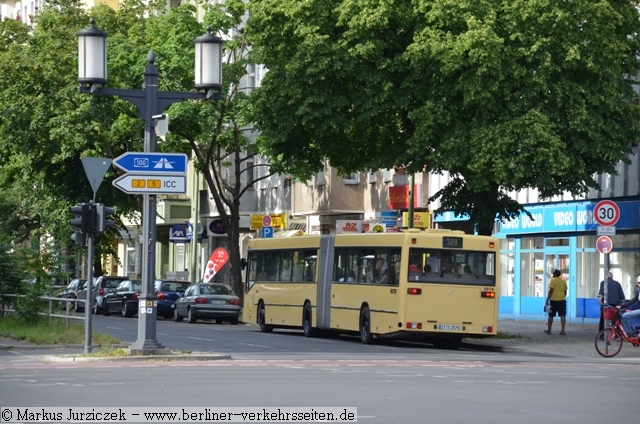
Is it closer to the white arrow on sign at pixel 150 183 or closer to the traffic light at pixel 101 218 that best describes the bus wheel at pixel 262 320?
the traffic light at pixel 101 218

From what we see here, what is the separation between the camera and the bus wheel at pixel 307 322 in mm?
37875

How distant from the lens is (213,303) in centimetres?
4809

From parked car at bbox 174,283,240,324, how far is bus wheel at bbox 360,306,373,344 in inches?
538

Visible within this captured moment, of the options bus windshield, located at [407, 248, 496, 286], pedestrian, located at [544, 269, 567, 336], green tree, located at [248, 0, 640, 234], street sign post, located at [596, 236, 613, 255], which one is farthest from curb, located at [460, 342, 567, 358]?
pedestrian, located at [544, 269, 567, 336]

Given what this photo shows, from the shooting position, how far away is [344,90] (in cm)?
3644

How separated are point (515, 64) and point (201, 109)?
1648cm

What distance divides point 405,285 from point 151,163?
347 inches

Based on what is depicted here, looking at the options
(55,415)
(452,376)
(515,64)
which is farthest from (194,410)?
(515,64)

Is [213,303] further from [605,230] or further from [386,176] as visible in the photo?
[605,230]

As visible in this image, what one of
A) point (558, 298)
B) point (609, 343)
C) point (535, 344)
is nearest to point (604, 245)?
point (535, 344)

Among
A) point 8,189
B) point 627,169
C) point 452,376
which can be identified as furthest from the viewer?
point 8,189

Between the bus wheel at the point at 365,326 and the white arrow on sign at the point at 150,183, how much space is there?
9.69 metres

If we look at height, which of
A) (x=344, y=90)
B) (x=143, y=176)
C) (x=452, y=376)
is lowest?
(x=452, y=376)

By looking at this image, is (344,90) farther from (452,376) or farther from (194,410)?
(194,410)
